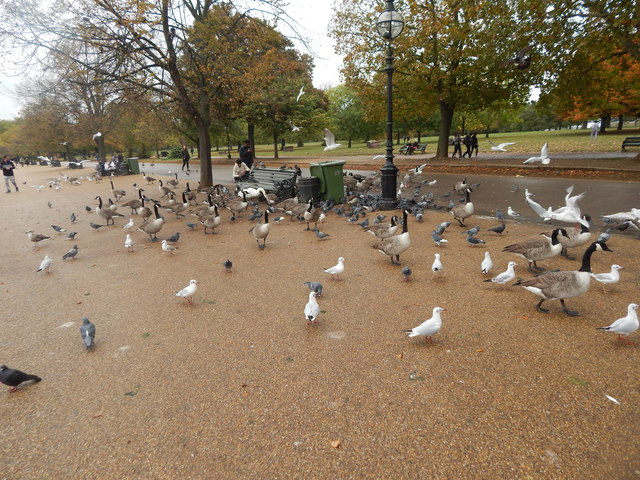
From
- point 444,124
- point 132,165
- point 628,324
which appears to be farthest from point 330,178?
point 132,165

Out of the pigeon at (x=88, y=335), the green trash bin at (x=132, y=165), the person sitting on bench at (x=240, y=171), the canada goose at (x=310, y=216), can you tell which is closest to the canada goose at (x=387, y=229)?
the canada goose at (x=310, y=216)

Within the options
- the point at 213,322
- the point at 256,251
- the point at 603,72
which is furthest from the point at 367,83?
the point at 213,322

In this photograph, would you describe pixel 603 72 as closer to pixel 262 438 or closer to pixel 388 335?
pixel 388 335

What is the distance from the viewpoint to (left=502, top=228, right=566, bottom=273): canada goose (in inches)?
225

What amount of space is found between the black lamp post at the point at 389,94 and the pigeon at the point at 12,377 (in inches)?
398

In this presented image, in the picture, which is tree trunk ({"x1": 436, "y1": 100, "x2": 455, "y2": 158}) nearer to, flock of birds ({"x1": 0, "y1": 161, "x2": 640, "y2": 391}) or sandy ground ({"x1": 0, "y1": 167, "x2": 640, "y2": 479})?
flock of birds ({"x1": 0, "y1": 161, "x2": 640, "y2": 391})

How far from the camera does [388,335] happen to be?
14.8 ft

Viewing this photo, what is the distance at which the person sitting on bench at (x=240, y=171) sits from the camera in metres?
16.7

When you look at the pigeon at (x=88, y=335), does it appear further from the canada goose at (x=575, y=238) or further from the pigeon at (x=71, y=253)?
the canada goose at (x=575, y=238)

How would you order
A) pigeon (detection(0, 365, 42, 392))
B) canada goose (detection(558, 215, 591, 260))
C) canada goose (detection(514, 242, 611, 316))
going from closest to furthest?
pigeon (detection(0, 365, 42, 392)) → canada goose (detection(514, 242, 611, 316)) → canada goose (detection(558, 215, 591, 260))

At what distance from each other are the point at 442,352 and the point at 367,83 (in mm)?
24935

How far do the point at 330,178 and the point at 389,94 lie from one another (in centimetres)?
359

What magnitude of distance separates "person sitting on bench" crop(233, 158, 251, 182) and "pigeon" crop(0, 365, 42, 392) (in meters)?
13.6

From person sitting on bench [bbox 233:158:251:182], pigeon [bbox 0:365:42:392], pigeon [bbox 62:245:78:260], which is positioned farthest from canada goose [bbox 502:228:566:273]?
person sitting on bench [bbox 233:158:251:182]
